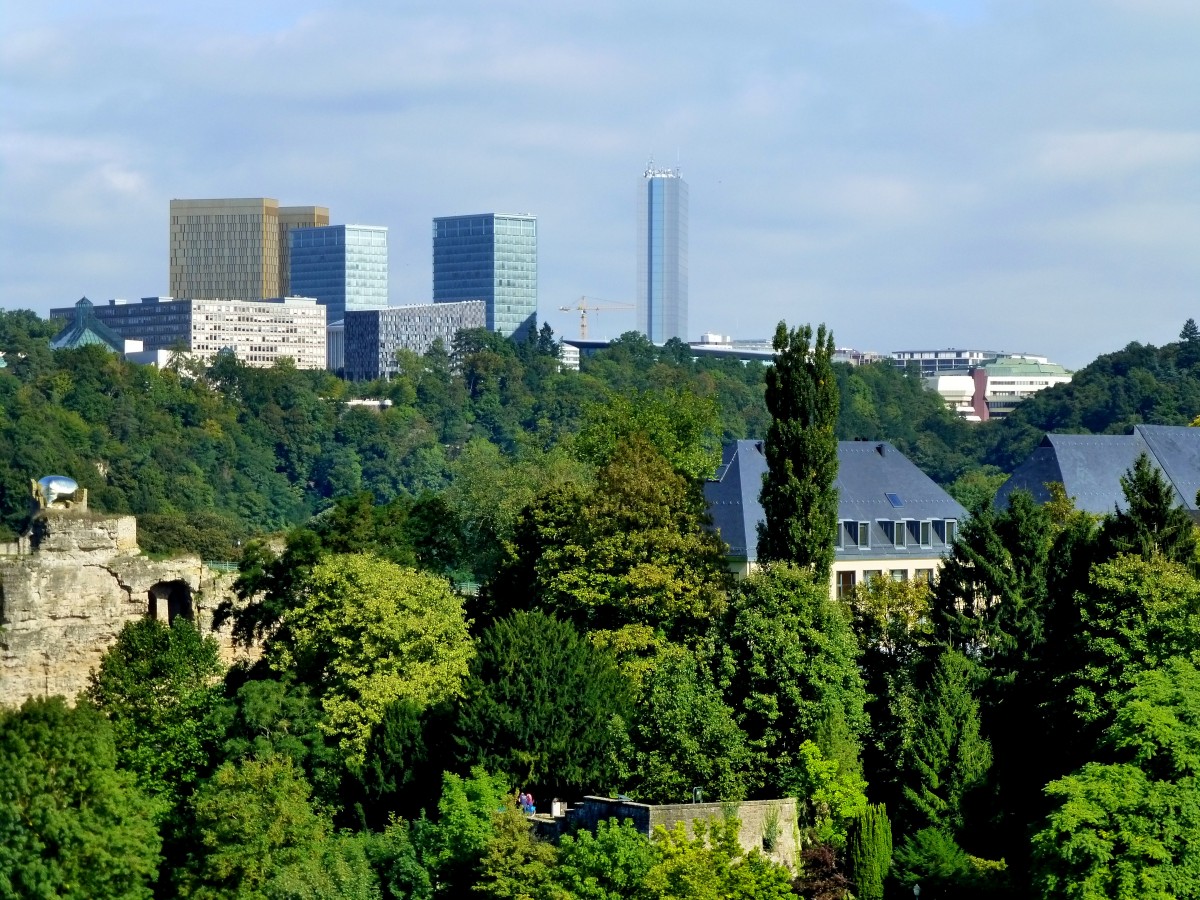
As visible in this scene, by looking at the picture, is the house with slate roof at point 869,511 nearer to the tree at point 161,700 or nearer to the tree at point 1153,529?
the tree at point 161,700

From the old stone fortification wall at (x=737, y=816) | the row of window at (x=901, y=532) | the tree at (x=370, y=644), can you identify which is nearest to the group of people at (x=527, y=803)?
the old stone fortification wall at (x=737, y=816)

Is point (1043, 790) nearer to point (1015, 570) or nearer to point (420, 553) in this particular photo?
point (1015, 570)

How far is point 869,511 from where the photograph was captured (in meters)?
54.8

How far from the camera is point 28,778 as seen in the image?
37.7 m

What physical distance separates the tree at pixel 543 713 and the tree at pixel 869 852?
4755mm

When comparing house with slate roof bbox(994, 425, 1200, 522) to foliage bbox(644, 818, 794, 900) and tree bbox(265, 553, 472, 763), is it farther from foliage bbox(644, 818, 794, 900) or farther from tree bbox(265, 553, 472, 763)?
foliage bbox(644, 818, 794, 900)

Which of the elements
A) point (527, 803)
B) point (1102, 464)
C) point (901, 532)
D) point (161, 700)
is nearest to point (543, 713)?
point (527, 803)

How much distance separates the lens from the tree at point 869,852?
3528cm

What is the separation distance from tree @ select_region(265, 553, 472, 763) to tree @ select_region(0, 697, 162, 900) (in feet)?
14.7

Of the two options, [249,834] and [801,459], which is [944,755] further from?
[249,834]

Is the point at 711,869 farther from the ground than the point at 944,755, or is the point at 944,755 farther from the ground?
the point at 944,755

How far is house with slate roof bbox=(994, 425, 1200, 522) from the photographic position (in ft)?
185

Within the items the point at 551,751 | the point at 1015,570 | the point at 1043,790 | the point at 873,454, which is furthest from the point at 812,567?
the point at 873,454

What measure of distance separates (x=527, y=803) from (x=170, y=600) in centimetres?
1588
